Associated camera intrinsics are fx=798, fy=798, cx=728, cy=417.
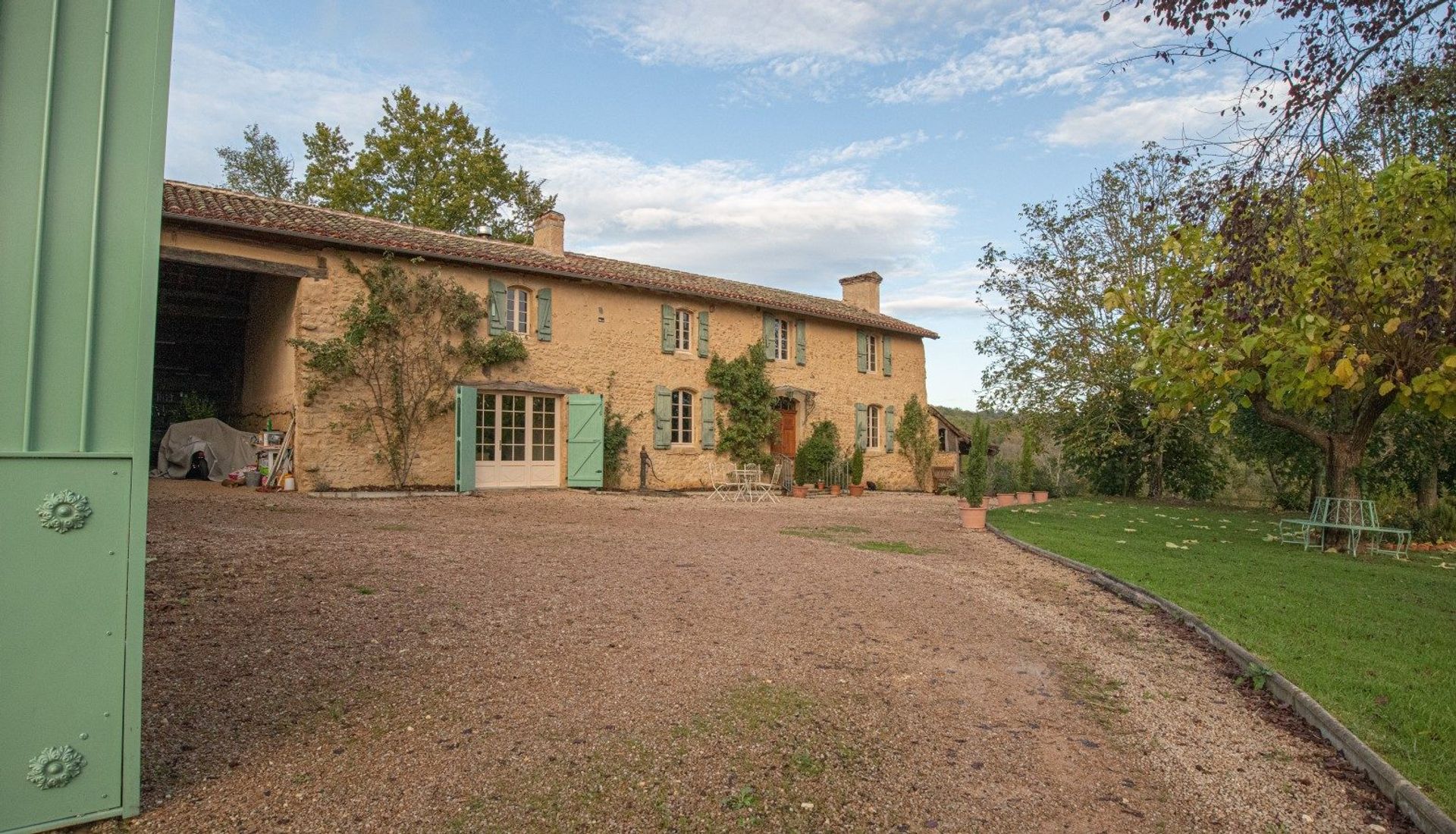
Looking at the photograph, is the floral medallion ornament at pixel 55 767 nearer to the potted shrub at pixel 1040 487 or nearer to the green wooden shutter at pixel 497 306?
the green wooden shutter at pixel 497 306

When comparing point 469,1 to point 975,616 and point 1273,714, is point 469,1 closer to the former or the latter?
point 975,616

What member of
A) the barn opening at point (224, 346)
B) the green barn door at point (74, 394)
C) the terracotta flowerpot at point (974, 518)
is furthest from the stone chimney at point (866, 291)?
the green barn door at point (74, 394)

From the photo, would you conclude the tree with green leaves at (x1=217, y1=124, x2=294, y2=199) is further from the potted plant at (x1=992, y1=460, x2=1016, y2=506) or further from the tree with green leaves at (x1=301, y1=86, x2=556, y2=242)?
the potted plant at (x1=992, y1=460, x2=1016, y2=506)

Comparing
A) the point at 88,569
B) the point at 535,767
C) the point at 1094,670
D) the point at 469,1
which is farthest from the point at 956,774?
the point at 469,1

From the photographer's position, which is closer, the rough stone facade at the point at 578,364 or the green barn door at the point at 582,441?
the rough stone facade at the point at 578,364

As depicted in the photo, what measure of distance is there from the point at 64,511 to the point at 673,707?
7.51 feet

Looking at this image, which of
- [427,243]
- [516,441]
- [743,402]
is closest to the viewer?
[427,243]

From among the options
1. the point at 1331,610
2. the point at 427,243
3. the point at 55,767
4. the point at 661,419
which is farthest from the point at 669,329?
the point at 55,767

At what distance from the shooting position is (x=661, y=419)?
16016 mm

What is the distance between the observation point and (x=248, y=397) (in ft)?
51.8

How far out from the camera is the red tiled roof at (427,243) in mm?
11273

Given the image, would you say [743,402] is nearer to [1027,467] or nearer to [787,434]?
[787,434]

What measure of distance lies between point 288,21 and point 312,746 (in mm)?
6243

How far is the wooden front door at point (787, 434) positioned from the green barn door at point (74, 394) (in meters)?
16.0
